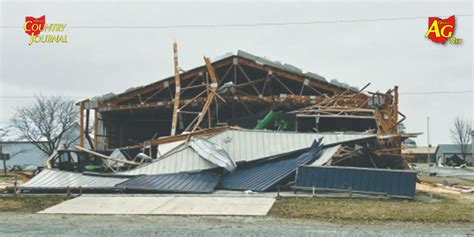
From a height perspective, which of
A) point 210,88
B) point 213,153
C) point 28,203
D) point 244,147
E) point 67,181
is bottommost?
point 28,203

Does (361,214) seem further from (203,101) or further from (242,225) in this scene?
(203,101)

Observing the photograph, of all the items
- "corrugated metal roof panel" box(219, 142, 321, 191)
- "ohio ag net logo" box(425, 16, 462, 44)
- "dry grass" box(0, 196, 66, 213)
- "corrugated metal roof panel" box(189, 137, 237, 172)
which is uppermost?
"ohio ag net logo" box(425, 16, 462, 44)

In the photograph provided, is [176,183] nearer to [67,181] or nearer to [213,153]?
[213,153]

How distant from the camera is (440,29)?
770 inches

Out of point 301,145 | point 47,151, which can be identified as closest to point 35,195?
point 301,145

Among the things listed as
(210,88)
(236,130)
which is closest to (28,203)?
(236,130)

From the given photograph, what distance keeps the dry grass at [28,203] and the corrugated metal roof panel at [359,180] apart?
7.86 m

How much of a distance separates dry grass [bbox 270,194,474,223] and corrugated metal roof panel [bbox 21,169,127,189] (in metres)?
7.10

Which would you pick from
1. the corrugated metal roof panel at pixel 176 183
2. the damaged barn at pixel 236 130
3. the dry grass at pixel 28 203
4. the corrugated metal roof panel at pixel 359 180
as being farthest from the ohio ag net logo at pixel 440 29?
the dry grass at pixel 28 203

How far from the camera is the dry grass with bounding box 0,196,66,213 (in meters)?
12.4

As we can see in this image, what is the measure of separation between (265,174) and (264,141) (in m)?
3.01

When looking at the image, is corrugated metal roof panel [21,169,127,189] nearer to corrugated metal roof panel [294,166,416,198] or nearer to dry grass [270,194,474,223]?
corrugated metal roof panel [294,166,416,198]

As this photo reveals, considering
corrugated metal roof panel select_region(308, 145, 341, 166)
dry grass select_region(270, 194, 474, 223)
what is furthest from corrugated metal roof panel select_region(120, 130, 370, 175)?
dry grass select_region(270, 194, 474, 223)

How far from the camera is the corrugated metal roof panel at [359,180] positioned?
13.9m
